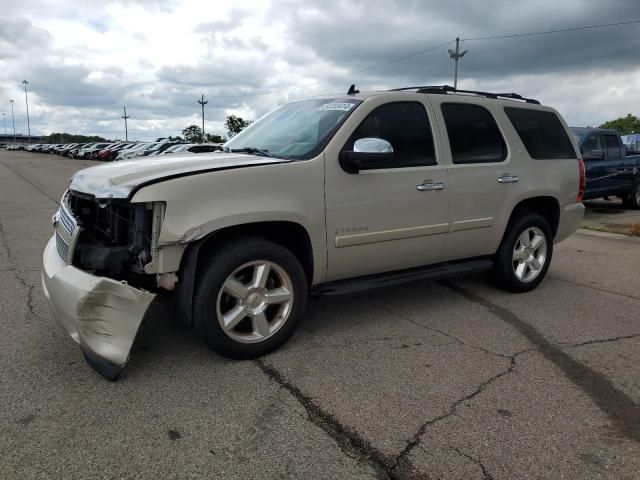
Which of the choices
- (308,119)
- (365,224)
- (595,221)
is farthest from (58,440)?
(595,221)

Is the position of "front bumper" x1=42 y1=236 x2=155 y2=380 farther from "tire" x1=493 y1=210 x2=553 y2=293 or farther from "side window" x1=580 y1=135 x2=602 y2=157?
"side window" x1=580 y1=135 x2=602 y2=157

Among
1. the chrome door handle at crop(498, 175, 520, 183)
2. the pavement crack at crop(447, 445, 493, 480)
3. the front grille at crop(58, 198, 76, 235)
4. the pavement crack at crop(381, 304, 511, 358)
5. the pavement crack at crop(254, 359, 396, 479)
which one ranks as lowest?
the pavement crack at crop(447, 445, 493, 480)

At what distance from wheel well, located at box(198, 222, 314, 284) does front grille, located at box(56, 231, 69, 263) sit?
2.77ft

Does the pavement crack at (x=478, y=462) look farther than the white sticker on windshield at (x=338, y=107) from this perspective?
No

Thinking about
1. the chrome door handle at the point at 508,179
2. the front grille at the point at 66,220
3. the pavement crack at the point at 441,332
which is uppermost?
the chrome door handle at the point at 508,179

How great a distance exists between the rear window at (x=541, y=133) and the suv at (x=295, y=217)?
0.08 ft

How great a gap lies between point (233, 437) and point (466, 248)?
2.83 m

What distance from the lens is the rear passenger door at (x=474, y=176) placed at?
448 centimetres

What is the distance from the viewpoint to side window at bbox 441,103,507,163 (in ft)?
14.8

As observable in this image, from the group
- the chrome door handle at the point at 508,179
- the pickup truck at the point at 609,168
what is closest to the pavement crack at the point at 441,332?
the chrome door handle at the point at 508,179

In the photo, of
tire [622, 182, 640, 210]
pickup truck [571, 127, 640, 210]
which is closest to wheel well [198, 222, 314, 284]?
pickup truck [571, 127, 640, 210]

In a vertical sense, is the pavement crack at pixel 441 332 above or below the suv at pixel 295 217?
below

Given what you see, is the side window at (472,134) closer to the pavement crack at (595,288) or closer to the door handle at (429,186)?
the door handle at (429,186)

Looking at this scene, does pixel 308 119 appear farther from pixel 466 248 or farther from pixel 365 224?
pixel 466 248
